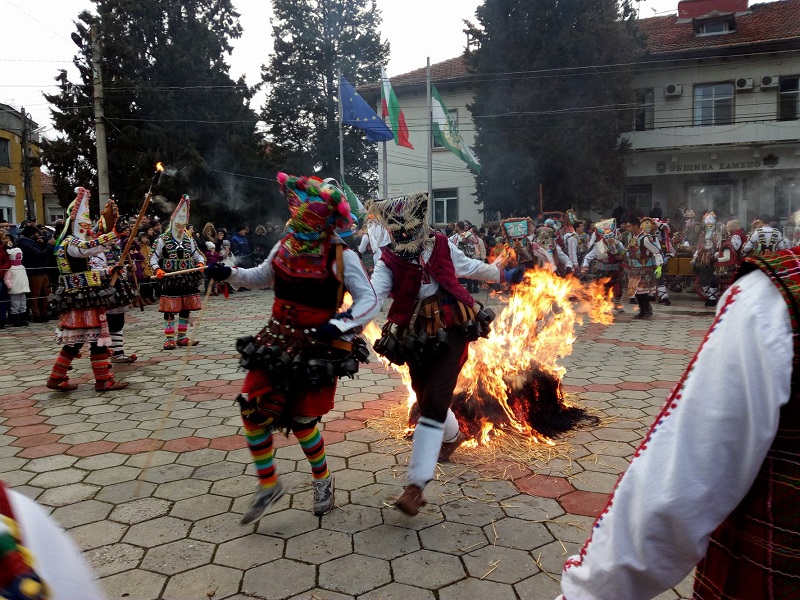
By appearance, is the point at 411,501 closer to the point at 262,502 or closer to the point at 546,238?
the point at 262,502

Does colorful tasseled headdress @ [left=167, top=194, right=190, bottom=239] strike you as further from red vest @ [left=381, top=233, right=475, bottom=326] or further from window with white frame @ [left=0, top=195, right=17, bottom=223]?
window with white frame @ [left=0, top=195, right=17, bottom=223]

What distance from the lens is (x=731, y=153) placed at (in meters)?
24.9

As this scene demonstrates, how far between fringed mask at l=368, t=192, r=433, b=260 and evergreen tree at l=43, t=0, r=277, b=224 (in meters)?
21.8

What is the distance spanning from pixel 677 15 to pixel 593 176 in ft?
36.3

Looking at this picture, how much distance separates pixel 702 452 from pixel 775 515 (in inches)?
9.9

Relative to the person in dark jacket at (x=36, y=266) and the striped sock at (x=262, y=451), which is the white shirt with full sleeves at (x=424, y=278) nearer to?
the striped sock at (x=262, y=451)

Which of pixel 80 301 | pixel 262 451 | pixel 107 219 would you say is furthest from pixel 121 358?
pixel 262 451

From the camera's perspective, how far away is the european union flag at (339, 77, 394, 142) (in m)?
18.4

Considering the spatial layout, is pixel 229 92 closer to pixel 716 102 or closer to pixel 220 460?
pixel 716 102

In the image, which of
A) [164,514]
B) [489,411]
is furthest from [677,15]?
[164,514]

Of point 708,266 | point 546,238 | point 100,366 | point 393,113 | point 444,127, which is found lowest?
point 100,366

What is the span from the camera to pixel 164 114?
24625 mm

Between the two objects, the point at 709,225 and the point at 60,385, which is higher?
the point at 709,225

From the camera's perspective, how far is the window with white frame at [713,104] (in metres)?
24.8
